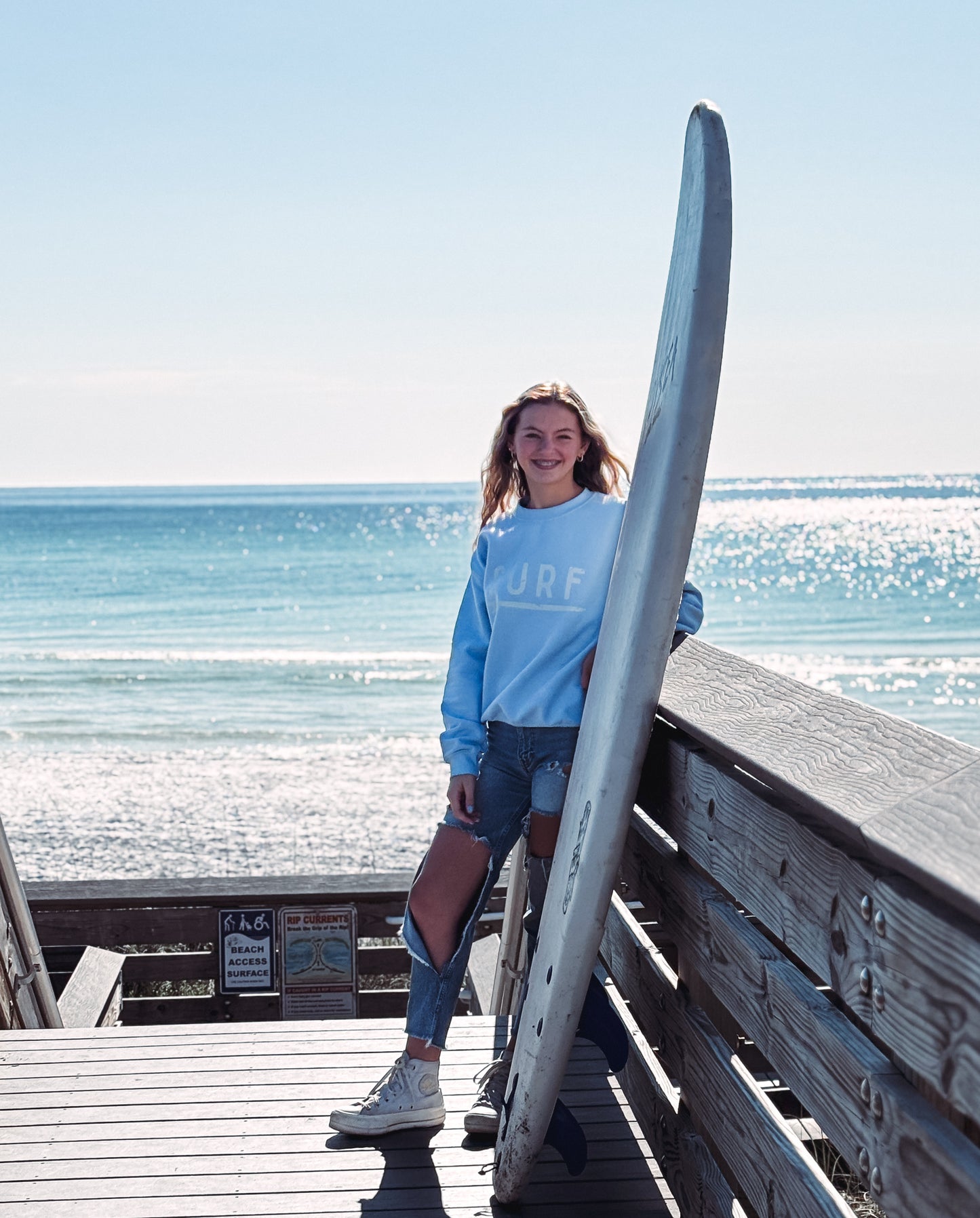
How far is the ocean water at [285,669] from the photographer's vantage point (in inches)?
404

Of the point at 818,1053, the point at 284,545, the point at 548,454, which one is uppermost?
the point at 548,454

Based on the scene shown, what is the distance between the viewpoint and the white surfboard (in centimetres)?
168

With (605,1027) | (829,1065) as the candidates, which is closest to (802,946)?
(829,1065)

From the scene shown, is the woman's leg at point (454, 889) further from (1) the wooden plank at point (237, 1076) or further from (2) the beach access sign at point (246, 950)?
(2) the beach access sign at point (246, 950)

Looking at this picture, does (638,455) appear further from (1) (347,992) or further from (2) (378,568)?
(2) (378,568)

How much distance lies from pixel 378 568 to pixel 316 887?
46.5 meters

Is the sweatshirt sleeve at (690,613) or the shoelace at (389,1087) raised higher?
the sweatshirt sleeve at (690,613)

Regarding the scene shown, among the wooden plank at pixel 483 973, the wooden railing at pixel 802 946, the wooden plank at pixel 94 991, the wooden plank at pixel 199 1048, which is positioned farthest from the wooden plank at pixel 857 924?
the wooden plank at pixel 94 991

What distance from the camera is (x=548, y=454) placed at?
256cm

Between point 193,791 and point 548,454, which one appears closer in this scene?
point 548,454

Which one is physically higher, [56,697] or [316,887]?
[316,887]

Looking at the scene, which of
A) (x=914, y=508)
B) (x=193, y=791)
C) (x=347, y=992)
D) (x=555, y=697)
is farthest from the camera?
(x=914, y=508)

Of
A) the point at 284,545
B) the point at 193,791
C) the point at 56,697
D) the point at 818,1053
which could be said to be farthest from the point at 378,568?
the point at 818,1053

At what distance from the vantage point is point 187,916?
13.9 feet
